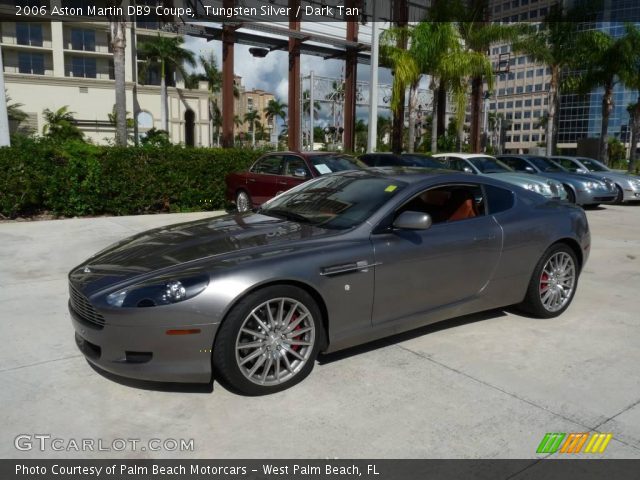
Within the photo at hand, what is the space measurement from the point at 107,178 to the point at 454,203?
8696 millimetres

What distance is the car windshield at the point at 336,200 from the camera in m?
3.98

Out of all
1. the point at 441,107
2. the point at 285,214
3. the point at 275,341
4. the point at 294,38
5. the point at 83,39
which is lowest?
the point at 275,341

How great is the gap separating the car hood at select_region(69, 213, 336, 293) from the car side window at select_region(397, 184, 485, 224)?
3.68ft

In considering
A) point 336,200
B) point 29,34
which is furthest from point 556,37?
point 29,34

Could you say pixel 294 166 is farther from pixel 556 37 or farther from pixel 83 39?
pixel 83 39

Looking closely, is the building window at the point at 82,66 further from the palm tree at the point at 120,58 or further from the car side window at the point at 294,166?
the car side window at the point at 294,166

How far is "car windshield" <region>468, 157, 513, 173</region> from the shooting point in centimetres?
1308

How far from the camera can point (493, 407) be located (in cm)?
327

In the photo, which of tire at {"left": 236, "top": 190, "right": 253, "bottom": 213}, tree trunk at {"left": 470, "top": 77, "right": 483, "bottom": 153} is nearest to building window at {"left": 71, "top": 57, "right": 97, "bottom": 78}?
tree trunk at {"left": 470, "top": 77, "right": 483, "bottom": 153}

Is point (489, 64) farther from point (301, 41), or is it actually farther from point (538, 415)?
point (538, 415)

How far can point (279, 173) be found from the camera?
1078 cm

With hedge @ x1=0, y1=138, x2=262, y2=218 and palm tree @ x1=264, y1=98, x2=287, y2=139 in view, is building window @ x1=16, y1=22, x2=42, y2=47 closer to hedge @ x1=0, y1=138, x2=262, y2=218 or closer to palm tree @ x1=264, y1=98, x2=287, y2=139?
hedge @ x1=0, y1=138, x2=262, y2=218

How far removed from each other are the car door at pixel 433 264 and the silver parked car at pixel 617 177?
12.3 metres
